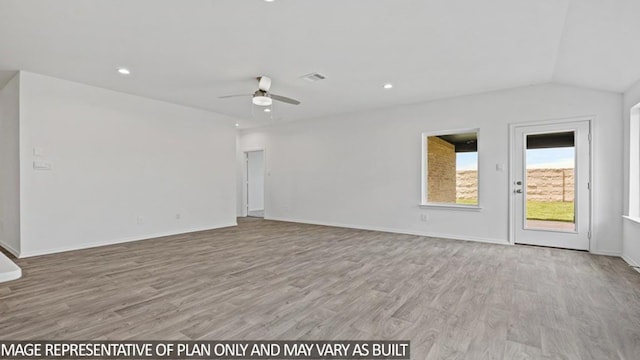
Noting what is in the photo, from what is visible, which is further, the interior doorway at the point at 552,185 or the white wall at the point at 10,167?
the interior doorway at the point at 552,185

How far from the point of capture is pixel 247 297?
9.13 ft

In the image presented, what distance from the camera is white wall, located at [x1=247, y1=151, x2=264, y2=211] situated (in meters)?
9.99

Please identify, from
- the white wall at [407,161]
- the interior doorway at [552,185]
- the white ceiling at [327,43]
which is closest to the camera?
the white ceiling at [327,43]

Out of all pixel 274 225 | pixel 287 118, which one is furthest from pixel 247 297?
pixel 287 118

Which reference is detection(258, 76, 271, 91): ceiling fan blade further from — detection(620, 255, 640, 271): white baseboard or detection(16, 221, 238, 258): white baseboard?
detection(620, 255, 640, 271): white baseboard

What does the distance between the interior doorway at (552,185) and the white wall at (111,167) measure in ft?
19.5

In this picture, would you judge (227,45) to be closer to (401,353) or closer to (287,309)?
(287,309)

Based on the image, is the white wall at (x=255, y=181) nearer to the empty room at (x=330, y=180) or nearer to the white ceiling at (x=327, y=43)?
the empty room at (x=330, y=180)

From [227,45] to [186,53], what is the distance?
1.96 ft

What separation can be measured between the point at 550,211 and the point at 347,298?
13.5 feet

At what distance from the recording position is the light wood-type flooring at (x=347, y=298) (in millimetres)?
2109

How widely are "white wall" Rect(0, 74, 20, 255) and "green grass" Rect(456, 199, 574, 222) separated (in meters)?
7.86

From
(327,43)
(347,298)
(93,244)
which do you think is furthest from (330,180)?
(93,244)

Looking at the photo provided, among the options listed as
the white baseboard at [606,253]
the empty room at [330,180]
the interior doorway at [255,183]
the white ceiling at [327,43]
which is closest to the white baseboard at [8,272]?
the empty room at [330,180]
